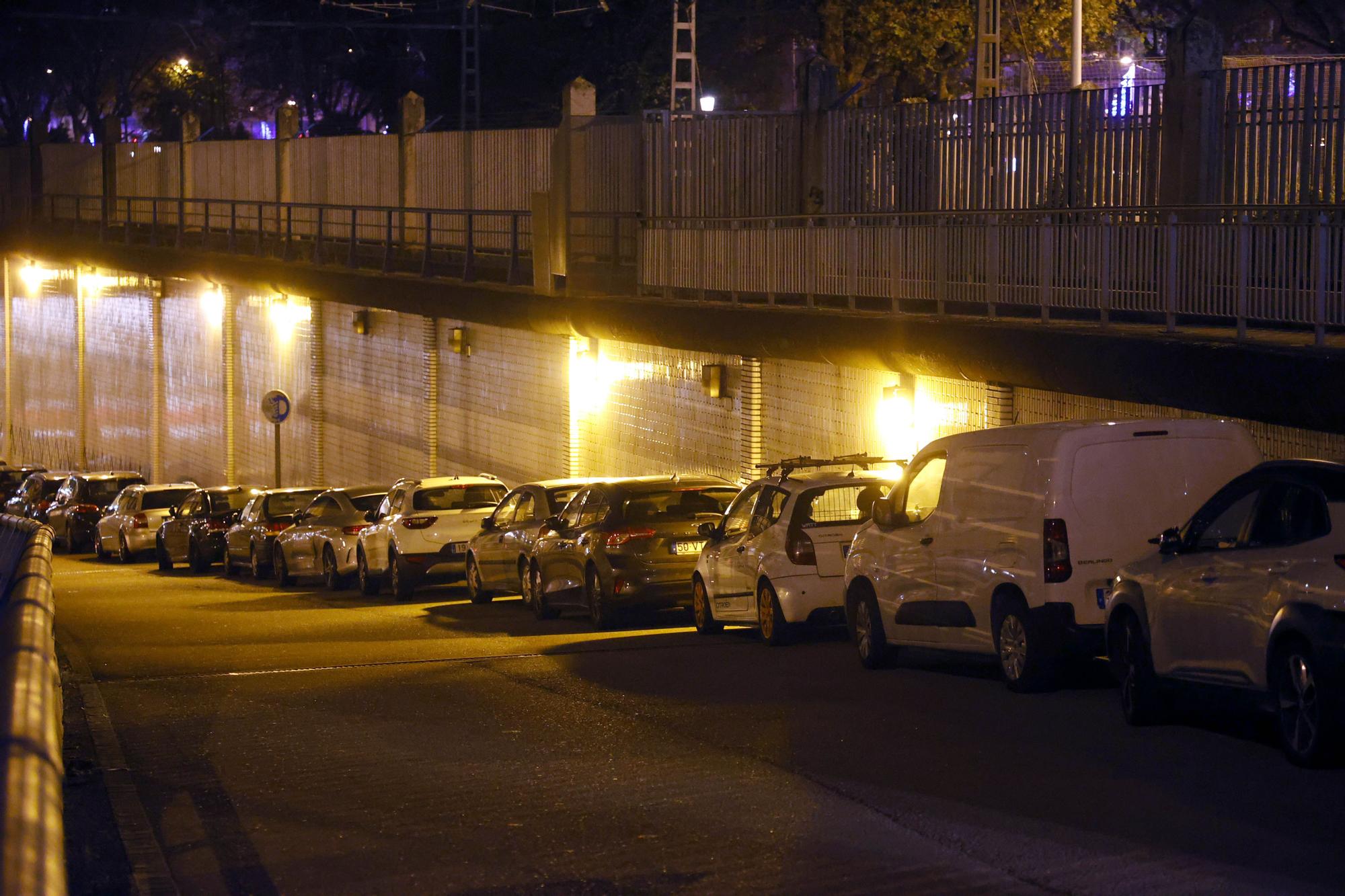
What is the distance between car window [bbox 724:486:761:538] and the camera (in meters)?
16.4

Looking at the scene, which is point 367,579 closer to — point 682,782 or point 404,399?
point 404,399

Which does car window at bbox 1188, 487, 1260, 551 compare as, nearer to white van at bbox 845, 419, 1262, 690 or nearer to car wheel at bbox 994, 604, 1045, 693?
white van at bbox 845, 419, 1262, 690

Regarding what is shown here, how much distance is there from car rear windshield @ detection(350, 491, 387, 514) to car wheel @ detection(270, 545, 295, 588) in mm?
1831

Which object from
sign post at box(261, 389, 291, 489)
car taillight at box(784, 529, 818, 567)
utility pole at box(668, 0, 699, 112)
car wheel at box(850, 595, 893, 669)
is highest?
utility pole at box(668, 0, 699, 112)

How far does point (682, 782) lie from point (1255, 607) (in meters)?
3.01

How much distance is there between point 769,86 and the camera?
58.4 meters

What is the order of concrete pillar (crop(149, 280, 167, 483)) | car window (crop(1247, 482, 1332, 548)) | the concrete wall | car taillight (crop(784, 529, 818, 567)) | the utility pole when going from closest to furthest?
car window (crop(1247, 482, 1332, 548))
car taillight (crop(784, 529, 818, 567))
the concrete wall
the utility pole
concrete pillar (crop(149, 280, 167, 483))

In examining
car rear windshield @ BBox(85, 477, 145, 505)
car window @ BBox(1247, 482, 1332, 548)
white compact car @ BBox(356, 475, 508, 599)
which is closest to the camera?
car window @ BBox(1247, 482, 1332, 548)

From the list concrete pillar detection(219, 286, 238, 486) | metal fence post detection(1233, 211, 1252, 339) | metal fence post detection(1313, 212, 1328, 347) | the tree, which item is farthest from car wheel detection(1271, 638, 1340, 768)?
concrete pillar detection(219, 286, 238, 486)

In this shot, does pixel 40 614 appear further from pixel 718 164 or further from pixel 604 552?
pixel 718 164

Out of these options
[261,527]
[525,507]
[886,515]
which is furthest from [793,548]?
[261,527]

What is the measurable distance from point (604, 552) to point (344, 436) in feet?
73.1

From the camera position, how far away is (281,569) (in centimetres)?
2788

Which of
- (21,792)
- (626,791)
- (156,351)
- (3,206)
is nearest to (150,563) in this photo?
(156,351)
